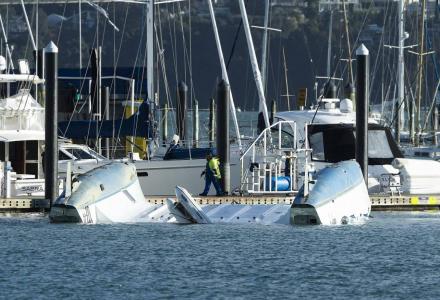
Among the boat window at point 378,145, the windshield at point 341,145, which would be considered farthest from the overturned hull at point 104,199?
the boat window at point 378,145

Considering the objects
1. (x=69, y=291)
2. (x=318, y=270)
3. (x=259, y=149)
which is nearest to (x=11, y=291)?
(x=69, y=291)

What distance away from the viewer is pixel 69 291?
32.5 metres

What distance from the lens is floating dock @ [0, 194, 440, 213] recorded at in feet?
147

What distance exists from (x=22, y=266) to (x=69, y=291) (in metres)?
3.73

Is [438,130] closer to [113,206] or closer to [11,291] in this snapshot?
[113,206]

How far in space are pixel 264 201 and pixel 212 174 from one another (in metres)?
1.76

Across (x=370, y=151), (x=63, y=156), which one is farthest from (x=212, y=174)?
(x=63, y=156)

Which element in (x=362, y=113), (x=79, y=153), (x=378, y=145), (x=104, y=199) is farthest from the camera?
(x=79, y=153)

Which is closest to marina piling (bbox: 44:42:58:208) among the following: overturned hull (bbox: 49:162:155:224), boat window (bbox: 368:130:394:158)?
overturned hull (bbox: 49:162:155:224)

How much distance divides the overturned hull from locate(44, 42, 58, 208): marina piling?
2.16ft

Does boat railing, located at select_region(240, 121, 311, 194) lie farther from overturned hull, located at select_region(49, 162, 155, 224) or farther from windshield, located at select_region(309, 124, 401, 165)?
overturned hull, located at select_region(49, 162, 155, 224)

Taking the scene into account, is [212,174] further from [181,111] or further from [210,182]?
[181,111]

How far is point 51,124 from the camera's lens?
4384cm

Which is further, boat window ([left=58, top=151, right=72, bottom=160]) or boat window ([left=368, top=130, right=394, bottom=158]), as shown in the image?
boat window ([left=58, top=151, right=72, bottom=160])
